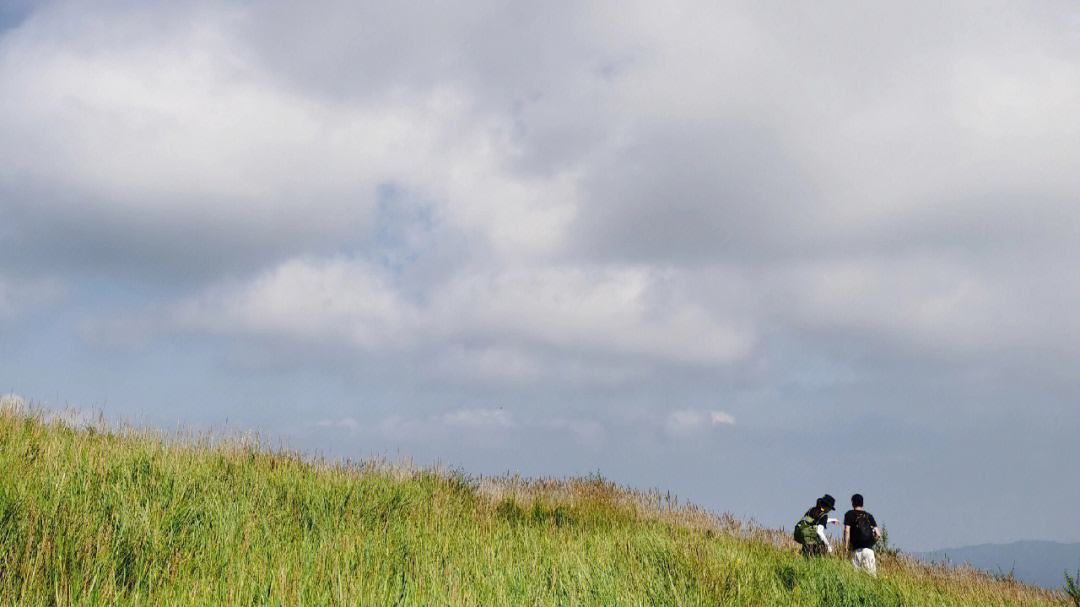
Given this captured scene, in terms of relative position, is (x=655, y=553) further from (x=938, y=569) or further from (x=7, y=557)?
(x=938, y=569)

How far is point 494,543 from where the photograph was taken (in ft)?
24.1

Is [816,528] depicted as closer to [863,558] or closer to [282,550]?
[863,558]

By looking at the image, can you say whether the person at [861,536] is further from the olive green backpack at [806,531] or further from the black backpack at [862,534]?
the olive green backpack at [806,531]

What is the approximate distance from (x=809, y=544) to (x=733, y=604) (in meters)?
7.30

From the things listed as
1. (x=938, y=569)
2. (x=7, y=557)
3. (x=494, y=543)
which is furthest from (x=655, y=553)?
(x=938, y=569)

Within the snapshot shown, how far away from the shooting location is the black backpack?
41.2 feet

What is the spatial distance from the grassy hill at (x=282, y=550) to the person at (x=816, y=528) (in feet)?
8.63

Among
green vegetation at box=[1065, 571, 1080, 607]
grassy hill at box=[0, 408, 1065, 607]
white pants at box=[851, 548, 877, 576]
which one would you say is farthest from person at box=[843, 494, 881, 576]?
green vegetation at box=[1065, 571, 1080, 607]

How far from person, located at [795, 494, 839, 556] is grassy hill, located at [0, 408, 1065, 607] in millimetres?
2632

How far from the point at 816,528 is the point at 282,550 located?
33.8 feet

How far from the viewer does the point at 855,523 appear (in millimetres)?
12680

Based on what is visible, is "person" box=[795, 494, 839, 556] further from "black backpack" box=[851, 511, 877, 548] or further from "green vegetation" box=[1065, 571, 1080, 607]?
"green vegetation" box=[1065, 571, 1080, 607]

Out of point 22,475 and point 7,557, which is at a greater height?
point 22,475

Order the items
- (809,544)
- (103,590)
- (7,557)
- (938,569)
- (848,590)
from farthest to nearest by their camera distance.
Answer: (938,569) < (809,544) < (848,590) < (7,557) < (103,590)
